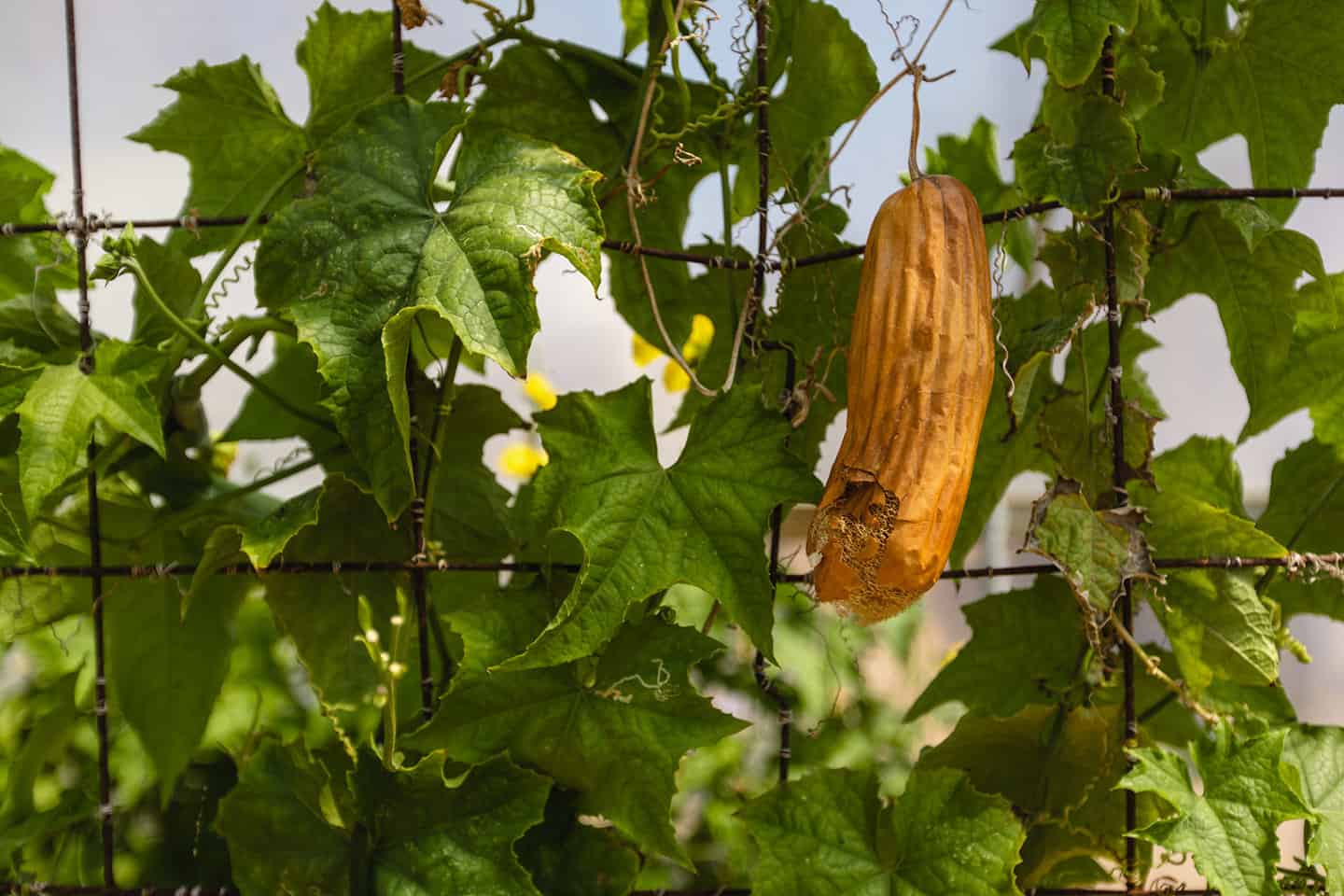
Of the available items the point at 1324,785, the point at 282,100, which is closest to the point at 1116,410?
the point at 1324,785

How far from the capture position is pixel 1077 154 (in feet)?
2.10

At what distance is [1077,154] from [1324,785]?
387mm

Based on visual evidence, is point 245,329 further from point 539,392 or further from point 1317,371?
point 1317,371

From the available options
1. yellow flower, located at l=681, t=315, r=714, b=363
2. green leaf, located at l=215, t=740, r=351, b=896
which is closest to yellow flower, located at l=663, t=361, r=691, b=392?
yellow flower, located at l=681, t=315, r=714, b=363

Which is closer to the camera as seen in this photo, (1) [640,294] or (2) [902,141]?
(1) [640,294]

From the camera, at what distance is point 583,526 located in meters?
0.61

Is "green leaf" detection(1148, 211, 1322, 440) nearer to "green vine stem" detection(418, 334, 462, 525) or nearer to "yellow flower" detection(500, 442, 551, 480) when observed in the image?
"green vine stem" detection(418, 334, 462, 525)

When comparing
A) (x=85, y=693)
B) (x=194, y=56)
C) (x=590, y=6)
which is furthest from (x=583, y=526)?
(x=194, y=56)

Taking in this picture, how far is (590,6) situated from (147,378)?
2.38 ft

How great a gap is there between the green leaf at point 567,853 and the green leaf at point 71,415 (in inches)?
11.5

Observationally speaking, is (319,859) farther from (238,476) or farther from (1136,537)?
(238,476)

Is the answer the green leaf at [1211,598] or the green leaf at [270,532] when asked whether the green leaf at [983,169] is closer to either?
the green leaf at [1211,598]

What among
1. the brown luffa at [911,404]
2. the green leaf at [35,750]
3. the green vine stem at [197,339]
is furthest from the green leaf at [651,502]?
the green leaf at [35,750]

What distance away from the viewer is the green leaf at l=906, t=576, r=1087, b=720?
2.43ft
